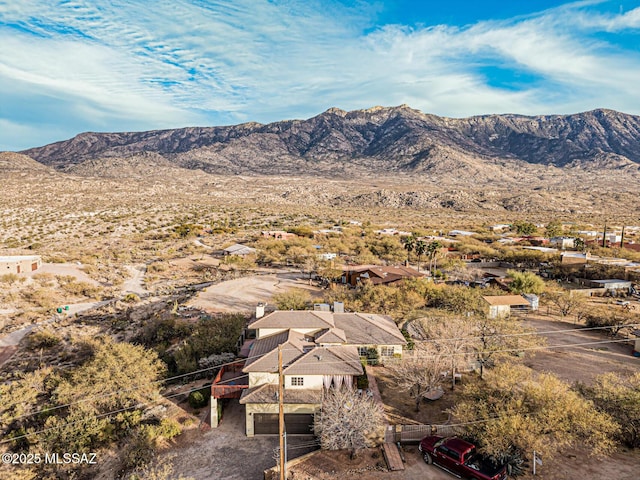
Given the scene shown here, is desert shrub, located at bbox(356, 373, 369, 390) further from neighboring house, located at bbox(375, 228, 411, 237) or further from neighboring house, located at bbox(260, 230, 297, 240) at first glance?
neighboring house, located at bbox(375, 228, 411, 237)

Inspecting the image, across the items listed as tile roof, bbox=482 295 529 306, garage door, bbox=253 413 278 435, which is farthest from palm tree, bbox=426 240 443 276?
garage door, bbox=253 413 278 435

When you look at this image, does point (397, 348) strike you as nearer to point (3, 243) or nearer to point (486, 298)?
point (486, 298)

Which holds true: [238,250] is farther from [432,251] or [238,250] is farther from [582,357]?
[582,357]

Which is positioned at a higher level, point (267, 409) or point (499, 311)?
point (499, 311)

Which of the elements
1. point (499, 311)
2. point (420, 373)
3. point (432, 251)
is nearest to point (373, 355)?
point (420, 373)

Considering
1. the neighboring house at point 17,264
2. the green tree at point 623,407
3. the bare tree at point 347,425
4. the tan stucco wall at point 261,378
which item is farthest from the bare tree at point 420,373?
the neighboring house at point 17,264

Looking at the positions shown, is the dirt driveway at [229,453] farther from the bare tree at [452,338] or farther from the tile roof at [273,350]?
the bare tree at [452,338]
